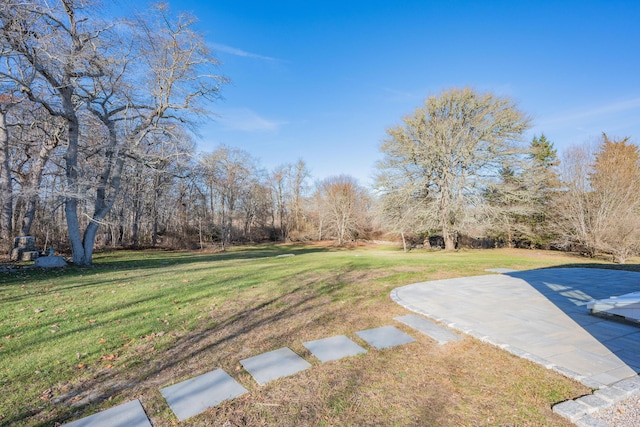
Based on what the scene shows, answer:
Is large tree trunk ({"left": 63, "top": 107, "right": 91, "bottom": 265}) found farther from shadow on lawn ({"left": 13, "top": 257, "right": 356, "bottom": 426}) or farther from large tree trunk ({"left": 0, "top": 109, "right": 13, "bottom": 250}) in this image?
shadow on lawn ({"left": 13, "top": 257, "right": 356, "bottom": 426})

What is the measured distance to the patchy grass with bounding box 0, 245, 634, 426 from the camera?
1.79m

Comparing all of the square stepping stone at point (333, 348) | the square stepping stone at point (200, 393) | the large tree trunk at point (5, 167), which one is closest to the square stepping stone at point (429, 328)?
the square stepping stone at point (333, 348)

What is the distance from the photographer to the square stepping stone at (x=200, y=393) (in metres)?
1.82

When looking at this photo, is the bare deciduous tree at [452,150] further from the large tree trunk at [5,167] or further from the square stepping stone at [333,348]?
the large tree trunk at [5,167]

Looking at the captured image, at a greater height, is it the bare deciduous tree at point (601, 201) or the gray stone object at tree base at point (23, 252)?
the bare deciduous tree at point (601, 201)

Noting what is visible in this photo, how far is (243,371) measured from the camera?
2.28 m

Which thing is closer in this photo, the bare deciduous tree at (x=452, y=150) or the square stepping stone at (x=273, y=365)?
the square stepping stone at (x=273, y=365)

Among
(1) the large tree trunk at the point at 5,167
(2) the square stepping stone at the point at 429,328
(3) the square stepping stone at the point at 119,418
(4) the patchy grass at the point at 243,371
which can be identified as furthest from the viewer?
(1) the large tree trunk at the point at 5,167

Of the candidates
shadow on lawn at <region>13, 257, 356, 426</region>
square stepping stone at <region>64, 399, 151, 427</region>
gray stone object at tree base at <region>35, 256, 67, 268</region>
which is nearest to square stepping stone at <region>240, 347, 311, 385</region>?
shadow on lawn at <region>13, 257, 356, 426</region>

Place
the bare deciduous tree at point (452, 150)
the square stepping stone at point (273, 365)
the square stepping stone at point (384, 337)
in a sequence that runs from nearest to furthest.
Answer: the square stepping stone at point (273, 365), the square stepping stone at point (384, 337), the bare deciduous tree at point (452, 150)

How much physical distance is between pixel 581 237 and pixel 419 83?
42.1 ft

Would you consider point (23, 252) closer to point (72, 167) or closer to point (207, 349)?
point (72, 167)

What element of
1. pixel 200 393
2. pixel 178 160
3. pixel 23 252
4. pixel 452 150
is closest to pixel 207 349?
pixel 200 393

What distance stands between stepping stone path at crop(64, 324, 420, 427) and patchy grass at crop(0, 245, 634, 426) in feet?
0.24
